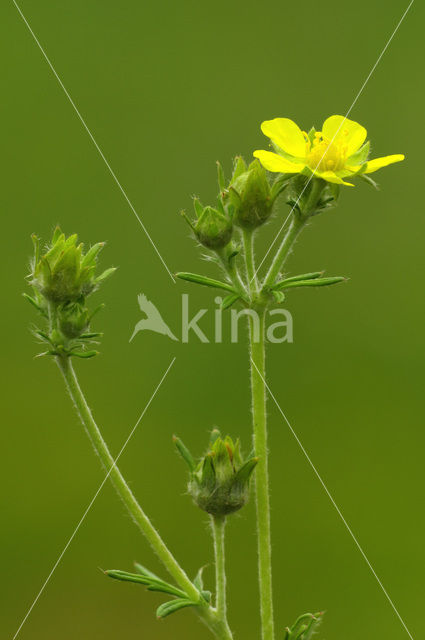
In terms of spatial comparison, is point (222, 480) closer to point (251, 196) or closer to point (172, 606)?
point (172, 606)

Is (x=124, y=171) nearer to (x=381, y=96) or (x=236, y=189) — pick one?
(x=381, y=96)

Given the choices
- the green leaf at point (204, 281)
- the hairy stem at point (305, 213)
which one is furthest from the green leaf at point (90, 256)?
the hairy stem at point (305, 213)

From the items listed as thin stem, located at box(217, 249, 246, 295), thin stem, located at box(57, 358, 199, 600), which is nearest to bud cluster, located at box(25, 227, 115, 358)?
thin stem, located at box(57, 358, 199, 600)

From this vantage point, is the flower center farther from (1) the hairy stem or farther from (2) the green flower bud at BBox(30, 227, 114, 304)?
(2) the green flower bud at BBox(30, 227, 114, 304)

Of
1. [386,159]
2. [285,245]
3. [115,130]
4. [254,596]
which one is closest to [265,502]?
[285,245]

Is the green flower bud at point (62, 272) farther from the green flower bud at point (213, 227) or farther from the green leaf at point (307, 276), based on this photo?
the green leaf at point (307, 276)
